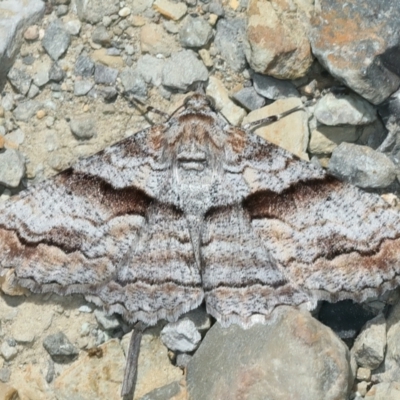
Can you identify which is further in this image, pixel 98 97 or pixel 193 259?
pixel 98 97

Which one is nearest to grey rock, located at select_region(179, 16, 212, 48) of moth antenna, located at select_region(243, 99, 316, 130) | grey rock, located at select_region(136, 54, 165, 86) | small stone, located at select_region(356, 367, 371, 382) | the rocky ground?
the rocky ground

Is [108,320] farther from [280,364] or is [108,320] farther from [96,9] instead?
[96,9]

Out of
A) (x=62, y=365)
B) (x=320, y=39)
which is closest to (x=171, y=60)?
(x=320, y=39)

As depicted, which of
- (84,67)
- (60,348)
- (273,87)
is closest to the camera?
(60,348)

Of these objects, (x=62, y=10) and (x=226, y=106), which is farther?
(x=62, y=10)

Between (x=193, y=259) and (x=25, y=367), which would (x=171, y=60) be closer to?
(x=193, y=259)

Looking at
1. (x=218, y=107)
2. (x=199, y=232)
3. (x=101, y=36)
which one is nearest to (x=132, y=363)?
(x=199, y=232)
